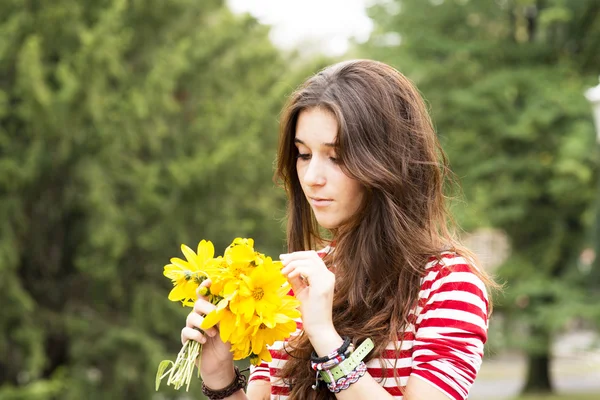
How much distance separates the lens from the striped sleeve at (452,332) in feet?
5.38

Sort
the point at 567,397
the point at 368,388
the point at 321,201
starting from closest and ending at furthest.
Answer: the point at 368,388
the point at 321,201
the point at 567,397

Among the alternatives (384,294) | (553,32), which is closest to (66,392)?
(384,294)

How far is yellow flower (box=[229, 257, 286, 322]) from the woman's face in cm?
25

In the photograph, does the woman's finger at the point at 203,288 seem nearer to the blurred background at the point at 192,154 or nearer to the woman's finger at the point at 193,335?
the woman's finger at the point at 193,335

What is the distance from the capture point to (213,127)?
34.7 feet

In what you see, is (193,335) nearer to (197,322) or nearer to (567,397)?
(197,322)

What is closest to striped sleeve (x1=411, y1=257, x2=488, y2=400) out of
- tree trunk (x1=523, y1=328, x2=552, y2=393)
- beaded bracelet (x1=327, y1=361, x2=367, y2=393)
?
beaded bracelet (x1=327, y1=361, x2=367, y2=393)

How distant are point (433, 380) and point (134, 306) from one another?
844cm

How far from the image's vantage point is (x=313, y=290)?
163cm

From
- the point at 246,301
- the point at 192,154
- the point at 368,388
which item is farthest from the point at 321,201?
the point at 192,154

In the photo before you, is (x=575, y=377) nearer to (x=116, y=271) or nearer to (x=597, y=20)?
(x=597, y=20)

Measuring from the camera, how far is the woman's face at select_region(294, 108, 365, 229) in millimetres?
1788

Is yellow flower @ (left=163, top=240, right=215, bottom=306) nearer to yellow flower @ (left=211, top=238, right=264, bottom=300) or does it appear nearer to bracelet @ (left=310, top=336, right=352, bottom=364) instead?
yellow flower @ (left=211, top=238, right=264, bottom=300)

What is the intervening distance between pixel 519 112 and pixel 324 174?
11.8 metres
